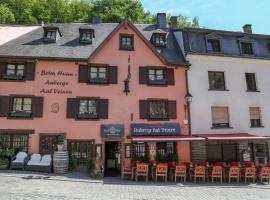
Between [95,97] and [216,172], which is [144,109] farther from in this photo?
[216,172]

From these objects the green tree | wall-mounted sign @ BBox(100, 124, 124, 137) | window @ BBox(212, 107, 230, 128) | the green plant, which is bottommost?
the green plant

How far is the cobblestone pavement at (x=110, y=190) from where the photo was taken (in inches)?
435

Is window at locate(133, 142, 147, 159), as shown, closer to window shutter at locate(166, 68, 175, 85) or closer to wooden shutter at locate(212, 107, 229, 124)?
window shutter at locate(166, 68, 175, 85)

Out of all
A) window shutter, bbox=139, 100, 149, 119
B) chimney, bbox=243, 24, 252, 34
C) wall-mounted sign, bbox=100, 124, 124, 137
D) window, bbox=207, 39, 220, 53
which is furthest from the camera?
chimney, bbox=243, 24, 252, 34

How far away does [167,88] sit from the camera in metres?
19.8

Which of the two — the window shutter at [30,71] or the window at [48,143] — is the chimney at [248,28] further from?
the window at [48,143]

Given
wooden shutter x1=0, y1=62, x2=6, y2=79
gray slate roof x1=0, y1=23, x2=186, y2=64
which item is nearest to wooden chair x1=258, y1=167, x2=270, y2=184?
gray slate roof x1=0, y1=23, x2=186, y2=64

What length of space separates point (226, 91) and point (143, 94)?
21.1ft

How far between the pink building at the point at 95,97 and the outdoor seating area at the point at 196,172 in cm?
173

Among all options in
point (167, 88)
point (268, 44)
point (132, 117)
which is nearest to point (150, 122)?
point (132, 117)

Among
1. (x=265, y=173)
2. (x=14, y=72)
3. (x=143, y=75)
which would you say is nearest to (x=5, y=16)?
(x=14, y=72)

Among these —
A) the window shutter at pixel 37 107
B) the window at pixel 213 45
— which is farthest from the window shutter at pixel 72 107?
the window at pixel 213 45

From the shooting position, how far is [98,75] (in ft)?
62.8

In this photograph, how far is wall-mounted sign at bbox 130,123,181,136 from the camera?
18.5m
